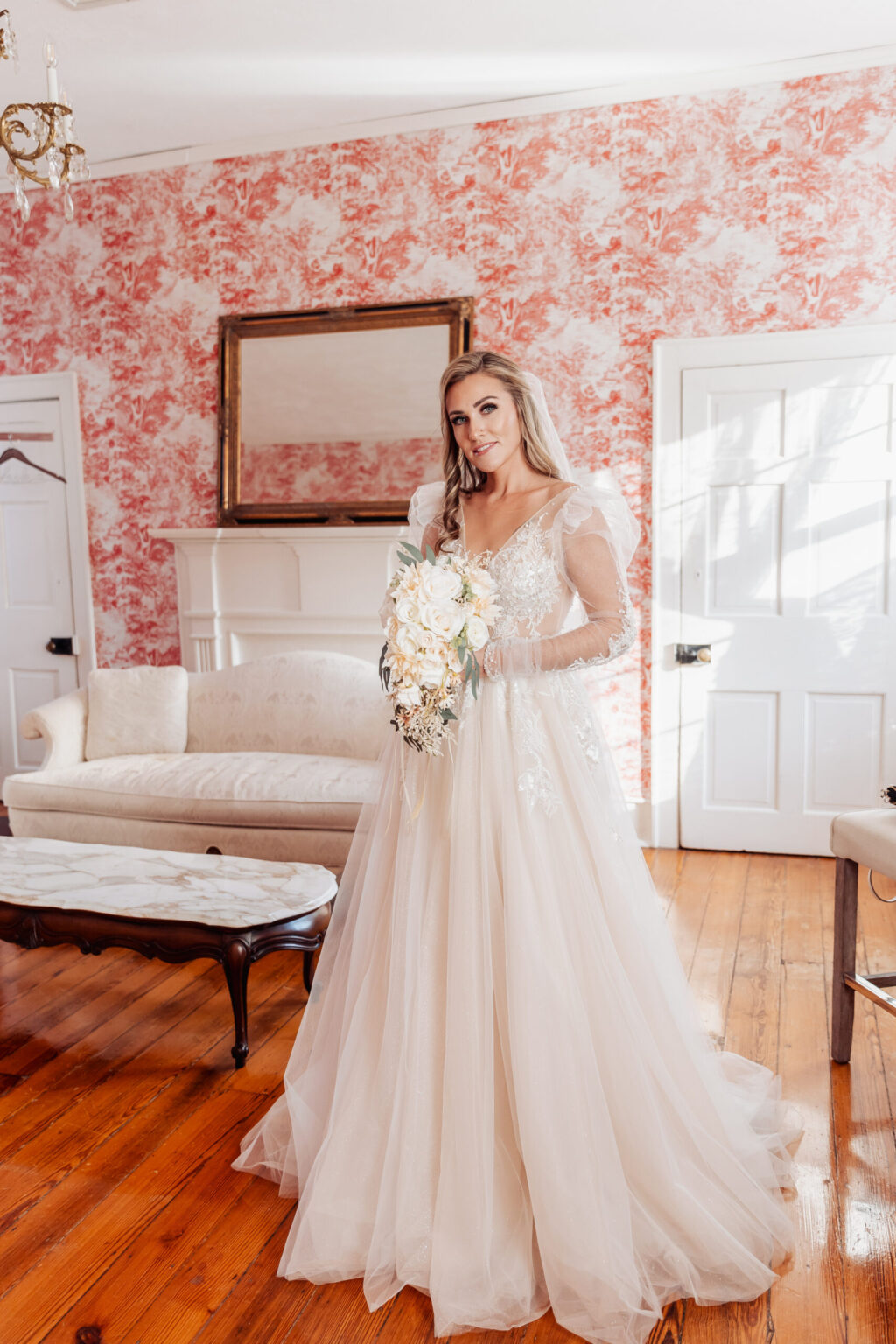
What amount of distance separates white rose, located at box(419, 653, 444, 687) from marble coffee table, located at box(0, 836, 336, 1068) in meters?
1.13

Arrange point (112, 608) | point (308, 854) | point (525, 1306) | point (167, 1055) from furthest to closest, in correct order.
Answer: point (112, 608), point (308, 854), point (167, 1055), point (525, 1306)

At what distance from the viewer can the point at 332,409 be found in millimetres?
4859

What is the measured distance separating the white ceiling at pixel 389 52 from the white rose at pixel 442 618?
277 centimetres

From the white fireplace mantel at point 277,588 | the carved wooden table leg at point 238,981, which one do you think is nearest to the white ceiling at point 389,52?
the white fireplace mantel at point 277,588

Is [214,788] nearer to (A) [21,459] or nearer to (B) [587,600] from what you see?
(B) [587,600]

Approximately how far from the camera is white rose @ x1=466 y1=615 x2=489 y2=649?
185 cm

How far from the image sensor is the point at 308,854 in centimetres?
368

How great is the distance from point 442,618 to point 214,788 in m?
2.29

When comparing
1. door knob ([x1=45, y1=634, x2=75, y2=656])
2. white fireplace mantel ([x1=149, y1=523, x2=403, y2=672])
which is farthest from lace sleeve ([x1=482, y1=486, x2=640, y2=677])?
door knob ([x1=45, y1=634, x2=75, y2=656])

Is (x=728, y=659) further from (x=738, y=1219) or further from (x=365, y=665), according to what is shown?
(x=738, y=1219)

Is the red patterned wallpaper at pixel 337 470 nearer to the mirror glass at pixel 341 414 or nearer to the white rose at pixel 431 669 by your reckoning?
the mirror glass at pixel 341 414

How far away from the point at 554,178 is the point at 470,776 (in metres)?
3.47

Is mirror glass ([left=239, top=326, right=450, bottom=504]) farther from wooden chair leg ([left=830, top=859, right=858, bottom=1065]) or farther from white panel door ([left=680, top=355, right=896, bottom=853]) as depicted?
wooden chair leg ([left=830, top=859, right=858, bottom=1065])

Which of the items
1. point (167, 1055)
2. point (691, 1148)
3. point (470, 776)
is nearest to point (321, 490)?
point (167, 1055)
